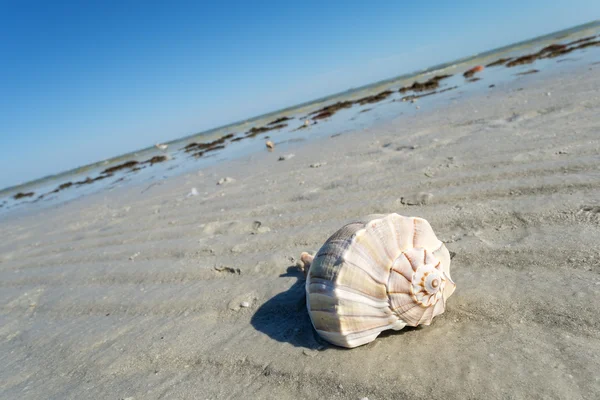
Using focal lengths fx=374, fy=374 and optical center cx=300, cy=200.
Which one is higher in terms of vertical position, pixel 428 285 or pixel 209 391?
pixel 428 285

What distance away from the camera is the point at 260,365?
1.83m

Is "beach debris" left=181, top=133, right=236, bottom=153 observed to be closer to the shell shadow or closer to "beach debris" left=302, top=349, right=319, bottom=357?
the shell shadow

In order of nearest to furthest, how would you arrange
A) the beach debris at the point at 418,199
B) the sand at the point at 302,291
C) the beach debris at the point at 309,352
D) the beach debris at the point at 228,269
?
1. the sand at the point at 302,291
2. the beach debris at the point at 309,352
3. the beach debris at the point at 228,269
4. the beach debris at the point at 418,199

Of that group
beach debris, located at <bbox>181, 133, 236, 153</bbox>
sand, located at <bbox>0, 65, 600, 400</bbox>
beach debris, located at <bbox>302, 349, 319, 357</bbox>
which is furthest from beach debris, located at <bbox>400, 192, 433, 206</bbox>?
beach debris, located at <bbox>181, 133, 236, 153</bbox>

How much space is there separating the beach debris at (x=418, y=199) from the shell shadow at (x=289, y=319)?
4.48 feet

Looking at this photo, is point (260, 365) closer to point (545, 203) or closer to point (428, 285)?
point (428, 285)

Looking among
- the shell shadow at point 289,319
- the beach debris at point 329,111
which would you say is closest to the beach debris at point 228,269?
the shell shadow at point 289,319

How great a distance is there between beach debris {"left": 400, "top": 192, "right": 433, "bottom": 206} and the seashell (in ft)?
5.49

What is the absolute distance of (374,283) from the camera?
165 cm

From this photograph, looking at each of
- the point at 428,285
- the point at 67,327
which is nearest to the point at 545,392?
the point at 428,285

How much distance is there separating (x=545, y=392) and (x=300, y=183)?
13.3 ft

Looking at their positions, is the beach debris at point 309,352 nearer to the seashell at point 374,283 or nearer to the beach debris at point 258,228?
the seashell at point 374,283

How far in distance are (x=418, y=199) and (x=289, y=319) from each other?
183 centimetres

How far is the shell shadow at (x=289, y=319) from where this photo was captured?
1931 mm
